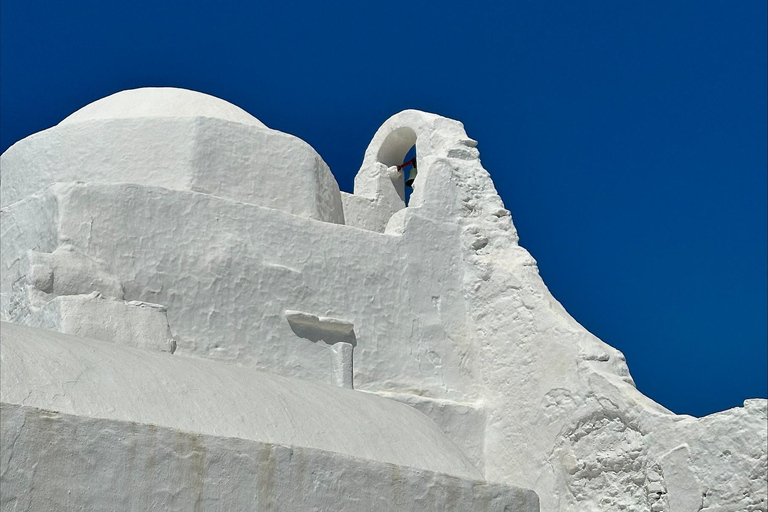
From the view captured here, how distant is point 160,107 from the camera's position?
1140 cm

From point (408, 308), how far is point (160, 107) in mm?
3000

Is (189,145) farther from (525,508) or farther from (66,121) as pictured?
(525,508)

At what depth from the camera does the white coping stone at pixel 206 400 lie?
20.2 feet

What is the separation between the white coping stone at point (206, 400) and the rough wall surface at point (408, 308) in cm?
151

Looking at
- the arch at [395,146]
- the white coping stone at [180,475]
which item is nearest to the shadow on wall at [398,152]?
the arch at [395,146]

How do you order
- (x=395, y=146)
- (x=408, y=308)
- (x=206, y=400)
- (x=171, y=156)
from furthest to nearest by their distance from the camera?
(x=395, y=146), (x=408, y=308), (x=171, y=156), (x=206, y=400)

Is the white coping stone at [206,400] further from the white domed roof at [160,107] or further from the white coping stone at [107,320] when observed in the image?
the white domed roof at [160,107]

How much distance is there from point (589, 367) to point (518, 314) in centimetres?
104

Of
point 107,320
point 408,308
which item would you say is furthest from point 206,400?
point 408,308

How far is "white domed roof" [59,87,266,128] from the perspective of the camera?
1134 cm

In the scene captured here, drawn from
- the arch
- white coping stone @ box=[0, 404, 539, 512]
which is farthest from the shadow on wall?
white coping stone @ box=[0, 404, 539, 512]

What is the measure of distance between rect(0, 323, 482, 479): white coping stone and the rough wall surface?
151 centimetres

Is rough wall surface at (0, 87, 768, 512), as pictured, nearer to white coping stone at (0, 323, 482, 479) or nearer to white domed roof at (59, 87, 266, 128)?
white domed roof at (59, 87, 266, 128)

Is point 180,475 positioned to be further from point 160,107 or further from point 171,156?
point 160,107
